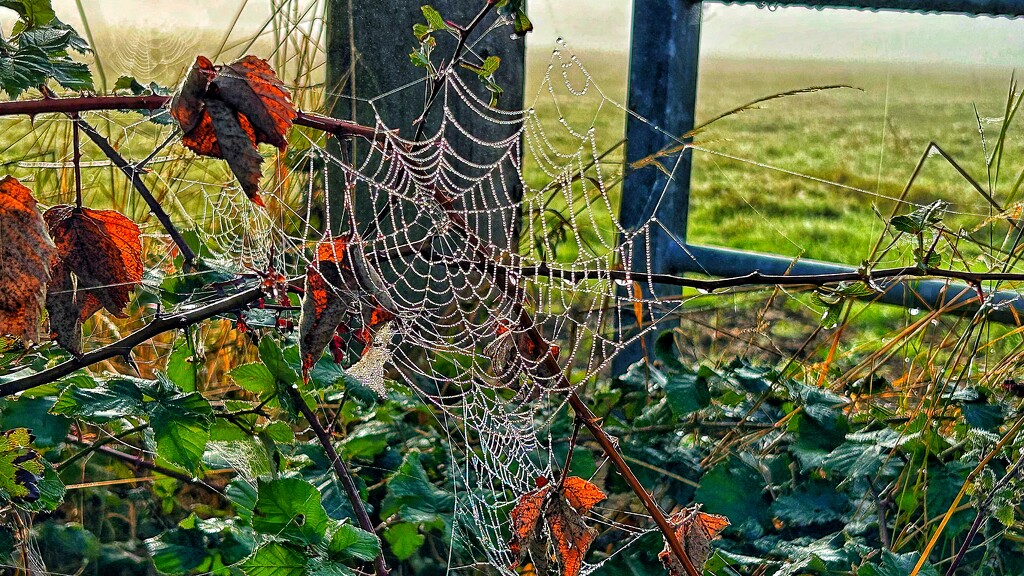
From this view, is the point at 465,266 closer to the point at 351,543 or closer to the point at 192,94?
the point at 351,543

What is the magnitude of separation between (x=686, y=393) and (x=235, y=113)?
0.87 meters

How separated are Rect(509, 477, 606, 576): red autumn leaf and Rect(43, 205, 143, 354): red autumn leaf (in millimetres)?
437

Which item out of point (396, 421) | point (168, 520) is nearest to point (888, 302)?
point (396, 421)

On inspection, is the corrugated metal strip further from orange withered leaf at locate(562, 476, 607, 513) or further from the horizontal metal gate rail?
orange withered leaf at locate(562, 476, 607, 513)

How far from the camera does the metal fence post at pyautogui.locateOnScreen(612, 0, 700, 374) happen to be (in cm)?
173

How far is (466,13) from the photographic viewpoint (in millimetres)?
1610

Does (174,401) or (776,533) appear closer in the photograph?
(174,401)

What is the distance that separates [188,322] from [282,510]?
203 mm

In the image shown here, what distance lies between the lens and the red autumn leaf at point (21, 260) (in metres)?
0.73

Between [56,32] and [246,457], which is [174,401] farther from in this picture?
[56,32]

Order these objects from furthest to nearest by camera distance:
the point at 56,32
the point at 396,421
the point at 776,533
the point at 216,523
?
1. the point at 396,421
2. the point at 776,533
3. the point at 216,523
4. the point at 56,32

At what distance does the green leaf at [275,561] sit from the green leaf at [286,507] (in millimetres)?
34

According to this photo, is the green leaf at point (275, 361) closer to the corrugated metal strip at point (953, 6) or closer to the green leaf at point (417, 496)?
the green leaf at point (417, 496)

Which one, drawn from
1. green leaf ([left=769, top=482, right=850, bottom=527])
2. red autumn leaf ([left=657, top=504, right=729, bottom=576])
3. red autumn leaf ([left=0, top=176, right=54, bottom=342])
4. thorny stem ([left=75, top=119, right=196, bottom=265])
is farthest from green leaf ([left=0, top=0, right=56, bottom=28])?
green leaf ([left=769, top=482, right=850, bottom=527])
